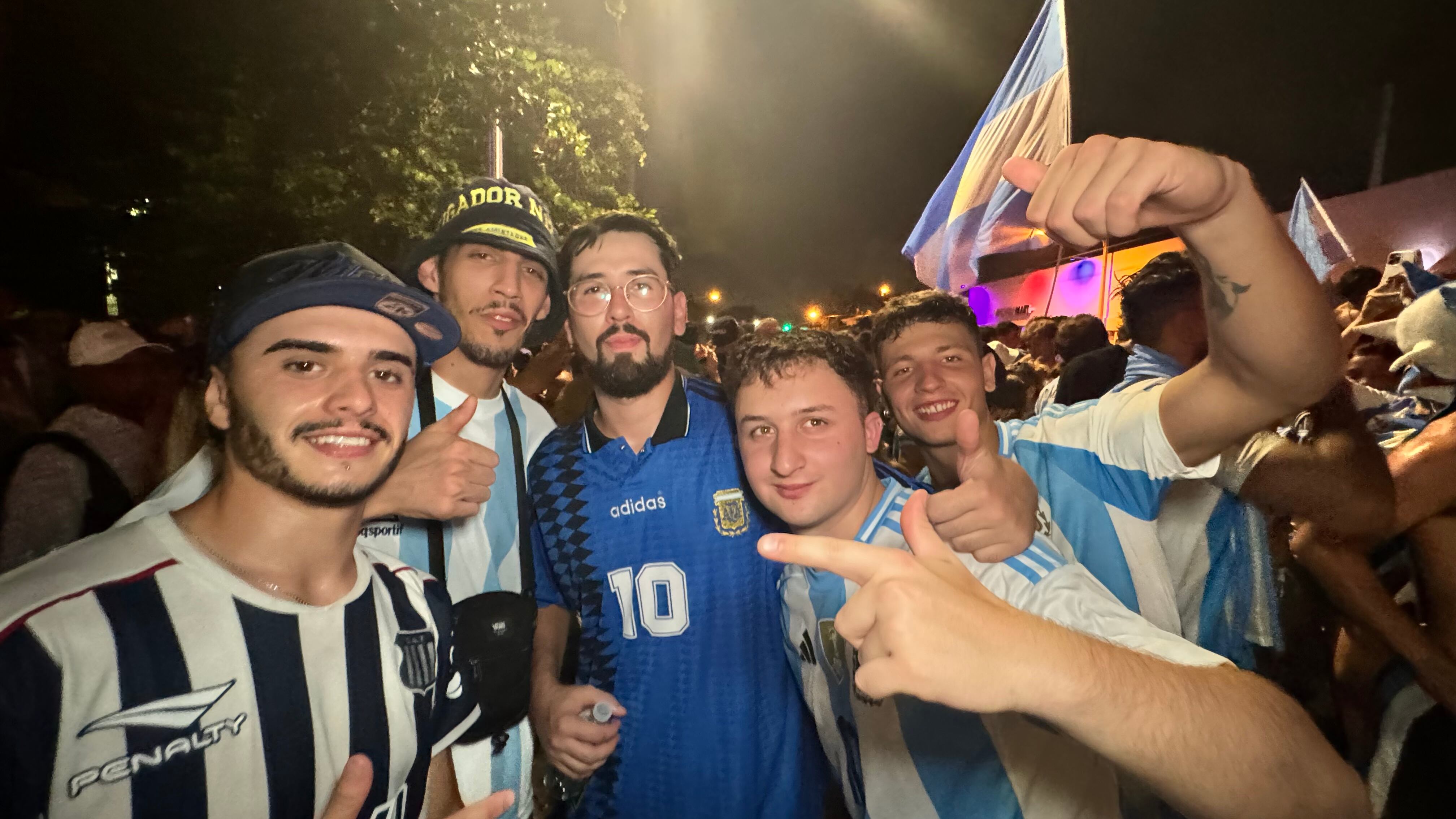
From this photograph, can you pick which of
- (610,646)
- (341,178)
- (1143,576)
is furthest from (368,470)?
(341,178)

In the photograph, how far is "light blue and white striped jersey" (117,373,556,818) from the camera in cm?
221

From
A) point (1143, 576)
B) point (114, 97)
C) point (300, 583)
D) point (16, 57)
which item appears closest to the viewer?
point (300, 583)

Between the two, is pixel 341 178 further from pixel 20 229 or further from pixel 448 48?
pixel 20 229

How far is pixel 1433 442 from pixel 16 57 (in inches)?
558

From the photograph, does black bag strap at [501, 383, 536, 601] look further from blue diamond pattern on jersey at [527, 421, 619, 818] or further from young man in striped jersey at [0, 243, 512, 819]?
young man in striped jersey at [0, 243, 512, 819]

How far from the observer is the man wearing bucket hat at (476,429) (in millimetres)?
2125

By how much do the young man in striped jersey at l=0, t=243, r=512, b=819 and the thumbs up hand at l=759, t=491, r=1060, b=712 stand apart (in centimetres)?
101

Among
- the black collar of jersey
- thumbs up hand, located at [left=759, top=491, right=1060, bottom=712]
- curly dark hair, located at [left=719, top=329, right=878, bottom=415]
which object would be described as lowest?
thumbs up hand, located at [left=759, top=491, right=1060, bottom=712]

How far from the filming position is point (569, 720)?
85.0 inches

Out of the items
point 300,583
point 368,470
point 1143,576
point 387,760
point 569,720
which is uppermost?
point 368,470

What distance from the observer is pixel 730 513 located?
238cm

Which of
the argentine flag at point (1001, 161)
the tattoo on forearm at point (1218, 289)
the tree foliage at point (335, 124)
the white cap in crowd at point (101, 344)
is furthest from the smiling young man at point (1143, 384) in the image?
the tree foliage at point (335, 124)

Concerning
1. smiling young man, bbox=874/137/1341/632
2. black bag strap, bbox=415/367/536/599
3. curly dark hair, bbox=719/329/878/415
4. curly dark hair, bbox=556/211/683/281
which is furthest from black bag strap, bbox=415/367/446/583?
smiling young man, bbox=874/137/1341/632

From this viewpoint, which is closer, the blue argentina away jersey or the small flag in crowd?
the blue argentina away jersey
